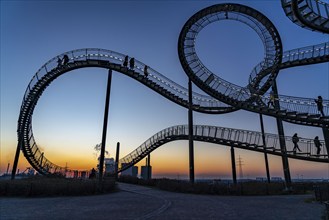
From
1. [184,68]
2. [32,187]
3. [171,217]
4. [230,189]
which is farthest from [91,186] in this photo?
[184,68]

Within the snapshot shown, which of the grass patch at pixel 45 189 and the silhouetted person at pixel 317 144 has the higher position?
the silhouetted person at pixel 317 144

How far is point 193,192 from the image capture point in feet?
59.5

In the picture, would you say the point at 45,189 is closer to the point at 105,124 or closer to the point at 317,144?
the point at 105,124

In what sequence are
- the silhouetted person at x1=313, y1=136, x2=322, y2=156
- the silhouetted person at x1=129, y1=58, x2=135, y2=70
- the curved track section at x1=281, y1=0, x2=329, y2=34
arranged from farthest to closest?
the silhouetted person at x1=129, y1=58, x2=135, y2=70, the silhouetted person at x1=313, y1=136, x2=322, y2=156, the curved track section at x1=281, y1=0, x2=329, y2=34

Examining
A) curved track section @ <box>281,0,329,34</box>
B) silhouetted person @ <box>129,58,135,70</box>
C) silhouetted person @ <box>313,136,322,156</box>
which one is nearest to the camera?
curved track section @ <box>281,0,329,34</box>

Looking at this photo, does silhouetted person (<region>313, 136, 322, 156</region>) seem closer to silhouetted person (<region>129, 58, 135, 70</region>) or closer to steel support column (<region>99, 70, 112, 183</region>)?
steel support column (<region>99, 70, 112, 183</region>)

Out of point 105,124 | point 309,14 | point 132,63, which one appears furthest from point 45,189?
point 309,14

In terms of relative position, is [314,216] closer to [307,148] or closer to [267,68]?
[307,148]

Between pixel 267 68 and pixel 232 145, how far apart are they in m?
10.3

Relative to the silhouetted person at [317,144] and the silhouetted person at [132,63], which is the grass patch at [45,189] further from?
the silhouetted person at [317,144]

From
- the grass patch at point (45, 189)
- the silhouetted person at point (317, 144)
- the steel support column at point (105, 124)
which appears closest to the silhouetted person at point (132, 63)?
the steel support column at point (105, 124)

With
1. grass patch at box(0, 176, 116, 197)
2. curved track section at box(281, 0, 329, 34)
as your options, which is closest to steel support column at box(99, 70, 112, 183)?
grass patch at box(0, 176, 116, 197)

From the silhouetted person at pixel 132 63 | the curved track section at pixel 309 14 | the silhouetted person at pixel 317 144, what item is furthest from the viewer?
the silhouetted person at pixel 132 63

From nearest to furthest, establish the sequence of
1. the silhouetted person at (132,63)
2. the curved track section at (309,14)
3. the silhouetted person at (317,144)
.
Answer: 1. the curved track section at (309,14)
2. the silhouetted person at (317,144)
3. the silhouetted person at (132,63)
